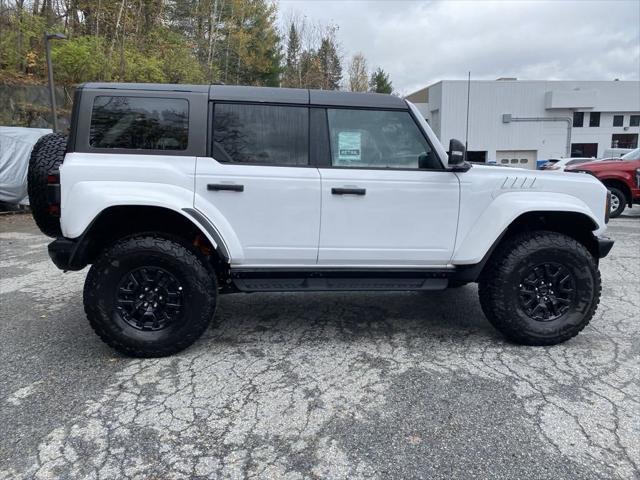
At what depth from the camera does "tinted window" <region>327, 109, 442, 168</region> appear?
12.0ft

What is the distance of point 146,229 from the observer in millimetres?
3621

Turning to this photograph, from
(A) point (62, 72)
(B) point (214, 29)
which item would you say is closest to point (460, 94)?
(B) point (214, 29)

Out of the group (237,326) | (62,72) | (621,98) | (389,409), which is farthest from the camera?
(621,98)

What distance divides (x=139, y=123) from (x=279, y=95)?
3.43 feet

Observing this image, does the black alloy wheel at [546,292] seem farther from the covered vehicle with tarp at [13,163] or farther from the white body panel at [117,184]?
the covered vehicle with tarp at [13,163]

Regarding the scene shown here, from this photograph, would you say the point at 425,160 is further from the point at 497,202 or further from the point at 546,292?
the point at 546,292

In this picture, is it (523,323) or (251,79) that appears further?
(251,79)

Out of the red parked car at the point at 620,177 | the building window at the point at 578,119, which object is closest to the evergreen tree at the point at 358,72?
the building window at the point at 578,119

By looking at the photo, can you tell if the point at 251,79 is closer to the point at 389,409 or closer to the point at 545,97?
the point at 545,97

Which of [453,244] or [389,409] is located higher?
[453,244]

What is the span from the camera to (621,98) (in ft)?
133

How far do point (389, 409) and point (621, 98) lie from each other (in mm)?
47084

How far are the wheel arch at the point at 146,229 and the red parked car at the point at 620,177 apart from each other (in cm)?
1052

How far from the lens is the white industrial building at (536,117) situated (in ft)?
127
